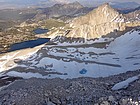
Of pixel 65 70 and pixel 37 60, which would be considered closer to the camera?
pixel 65 70

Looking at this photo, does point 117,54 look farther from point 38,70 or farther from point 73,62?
point 38,70

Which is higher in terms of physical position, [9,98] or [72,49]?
[9,98]

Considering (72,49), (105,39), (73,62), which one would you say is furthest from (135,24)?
(73,62)

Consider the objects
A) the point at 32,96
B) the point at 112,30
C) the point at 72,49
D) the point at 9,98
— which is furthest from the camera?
the point at 112,30

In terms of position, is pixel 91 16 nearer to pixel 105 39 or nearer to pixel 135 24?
pixel 135 24

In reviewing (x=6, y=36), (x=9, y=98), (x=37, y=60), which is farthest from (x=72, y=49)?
(x=6, y=36)

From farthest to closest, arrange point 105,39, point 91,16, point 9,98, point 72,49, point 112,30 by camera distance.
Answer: point 91,16, point 112,30, point 105,39, point 72,49, point 9,98
